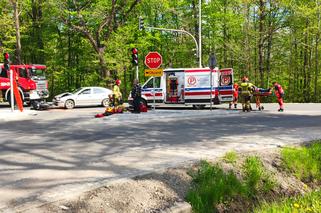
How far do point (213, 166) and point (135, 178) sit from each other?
167 cm

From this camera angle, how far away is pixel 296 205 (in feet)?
20.1

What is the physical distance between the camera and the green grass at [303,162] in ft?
27.0

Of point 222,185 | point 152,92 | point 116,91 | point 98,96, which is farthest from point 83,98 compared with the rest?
point 222,185

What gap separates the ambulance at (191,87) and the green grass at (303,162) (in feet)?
43.0

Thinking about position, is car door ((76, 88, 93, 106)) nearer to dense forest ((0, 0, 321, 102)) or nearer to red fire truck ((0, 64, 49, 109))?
red fire truck ((0, 64, 49, 109))

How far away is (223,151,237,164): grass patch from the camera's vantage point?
25.1ft

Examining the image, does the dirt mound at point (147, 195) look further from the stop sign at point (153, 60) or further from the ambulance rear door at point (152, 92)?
the ambulance rear door at point (152, 92)

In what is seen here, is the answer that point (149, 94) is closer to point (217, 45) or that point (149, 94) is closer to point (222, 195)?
point (222, 195)

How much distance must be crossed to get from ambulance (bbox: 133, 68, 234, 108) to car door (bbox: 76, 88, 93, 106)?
4.93 metres

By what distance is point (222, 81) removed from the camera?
73.8 ft

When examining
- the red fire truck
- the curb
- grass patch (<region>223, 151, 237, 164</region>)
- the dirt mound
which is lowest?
the curb

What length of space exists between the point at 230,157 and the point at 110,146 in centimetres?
329

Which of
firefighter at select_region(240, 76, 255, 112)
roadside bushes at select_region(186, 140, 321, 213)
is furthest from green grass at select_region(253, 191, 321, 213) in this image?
firefighter at select_region(240, 76, 255, 112)

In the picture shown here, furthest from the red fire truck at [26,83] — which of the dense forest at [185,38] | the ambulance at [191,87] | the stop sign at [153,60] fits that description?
the stop sign at [153,60]
